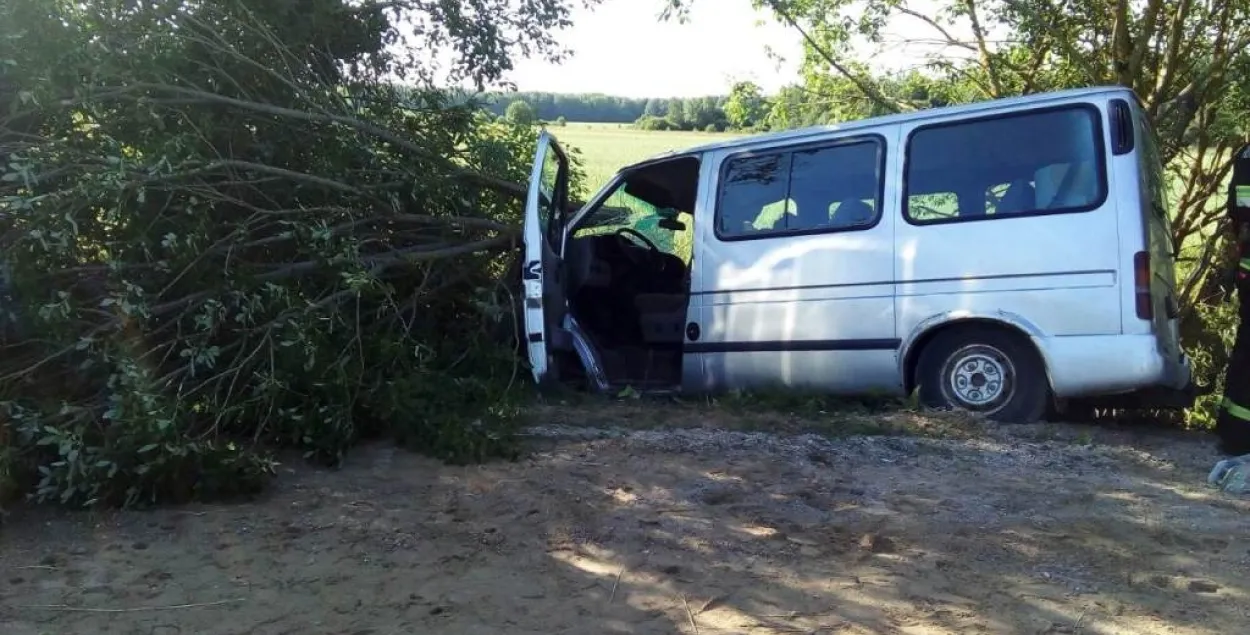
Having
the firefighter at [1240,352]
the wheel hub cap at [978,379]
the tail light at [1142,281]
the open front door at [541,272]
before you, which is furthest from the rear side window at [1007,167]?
the open front door at [541,272]

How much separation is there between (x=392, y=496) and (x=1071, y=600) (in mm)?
2883

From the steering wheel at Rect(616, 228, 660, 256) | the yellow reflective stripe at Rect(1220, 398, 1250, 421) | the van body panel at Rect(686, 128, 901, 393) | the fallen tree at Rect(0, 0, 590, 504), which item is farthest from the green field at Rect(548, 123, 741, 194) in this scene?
the yellow reflective stripe at Rect(1220, 398, 1250, 421)

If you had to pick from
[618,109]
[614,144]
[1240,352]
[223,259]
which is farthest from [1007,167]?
[618,109]

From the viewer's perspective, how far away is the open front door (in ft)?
20.0

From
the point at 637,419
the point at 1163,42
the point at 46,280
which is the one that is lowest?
the point at 637,419

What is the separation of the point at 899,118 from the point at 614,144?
1347cm

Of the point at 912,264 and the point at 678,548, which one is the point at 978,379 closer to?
the point at 912,264

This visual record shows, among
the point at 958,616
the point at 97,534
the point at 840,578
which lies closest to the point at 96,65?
the point at 97,534

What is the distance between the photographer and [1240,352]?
5.36 metres

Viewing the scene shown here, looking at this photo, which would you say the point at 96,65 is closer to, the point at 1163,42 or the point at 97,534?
the point at 97,534

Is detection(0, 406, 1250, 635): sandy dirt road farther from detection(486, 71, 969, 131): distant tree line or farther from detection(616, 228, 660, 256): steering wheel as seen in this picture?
detection(486, 71, 969, 131): distant tree line

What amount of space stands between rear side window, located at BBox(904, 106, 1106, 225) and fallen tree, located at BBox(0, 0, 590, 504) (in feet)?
8.70

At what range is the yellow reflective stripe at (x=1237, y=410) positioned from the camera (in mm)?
5273

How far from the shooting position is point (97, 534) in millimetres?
4355
